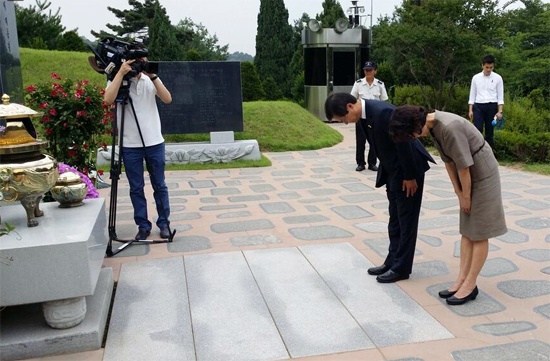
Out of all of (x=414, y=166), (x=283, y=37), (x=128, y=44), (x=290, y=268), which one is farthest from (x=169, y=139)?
(x=283, y=37)

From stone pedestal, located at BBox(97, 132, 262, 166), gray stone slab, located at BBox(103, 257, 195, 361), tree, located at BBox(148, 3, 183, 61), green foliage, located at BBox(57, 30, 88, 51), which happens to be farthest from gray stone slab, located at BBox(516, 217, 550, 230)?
green foliage, located at BBox(57, 30, 88, 51)

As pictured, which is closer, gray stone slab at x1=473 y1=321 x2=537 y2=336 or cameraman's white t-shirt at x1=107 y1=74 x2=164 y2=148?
gray stone slab at x1=473 y1=321 x2=537 y2=336

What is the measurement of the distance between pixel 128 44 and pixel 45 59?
441 inches

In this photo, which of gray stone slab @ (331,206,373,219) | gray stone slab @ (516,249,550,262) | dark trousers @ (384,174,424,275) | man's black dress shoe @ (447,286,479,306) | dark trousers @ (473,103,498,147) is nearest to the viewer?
man's black dress shoe @ (447,286,479,306)

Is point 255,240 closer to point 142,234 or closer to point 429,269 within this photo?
point 142,234

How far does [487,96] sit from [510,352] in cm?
606

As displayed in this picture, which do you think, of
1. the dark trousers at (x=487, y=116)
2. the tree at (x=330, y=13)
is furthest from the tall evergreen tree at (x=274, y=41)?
the dark trousers at (x=487, y=116)

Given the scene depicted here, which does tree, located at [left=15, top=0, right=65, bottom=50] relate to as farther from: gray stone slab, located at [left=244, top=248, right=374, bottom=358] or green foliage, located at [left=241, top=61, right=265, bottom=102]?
gray stone slab, located at [left=244, top=248, right=374, bottom=358]

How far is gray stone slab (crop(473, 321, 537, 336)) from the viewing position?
2.81 meters

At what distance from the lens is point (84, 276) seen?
265cm

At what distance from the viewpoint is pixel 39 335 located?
105 inches

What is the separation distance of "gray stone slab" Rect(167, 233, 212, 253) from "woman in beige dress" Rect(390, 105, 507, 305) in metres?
2.02

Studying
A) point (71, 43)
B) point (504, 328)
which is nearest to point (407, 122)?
point (504, 328)

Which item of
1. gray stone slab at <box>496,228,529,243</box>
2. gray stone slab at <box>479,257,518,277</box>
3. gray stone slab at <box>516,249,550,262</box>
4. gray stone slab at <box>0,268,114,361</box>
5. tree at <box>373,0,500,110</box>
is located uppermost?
tree at <box>373,0,500,110</box>
